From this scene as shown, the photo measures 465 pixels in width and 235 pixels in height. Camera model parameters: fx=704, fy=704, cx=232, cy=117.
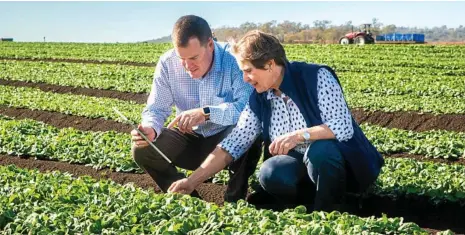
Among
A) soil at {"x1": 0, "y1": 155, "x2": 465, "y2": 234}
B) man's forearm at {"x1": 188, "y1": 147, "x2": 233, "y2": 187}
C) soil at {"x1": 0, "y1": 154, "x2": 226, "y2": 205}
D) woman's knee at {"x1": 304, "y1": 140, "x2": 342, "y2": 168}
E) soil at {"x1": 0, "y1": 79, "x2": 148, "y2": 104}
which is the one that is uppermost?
woman's knee at {"x1": 304, "y1": 140, "x2": 342, "y2": 168}

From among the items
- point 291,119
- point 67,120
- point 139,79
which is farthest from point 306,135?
point 139,79

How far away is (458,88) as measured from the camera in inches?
671

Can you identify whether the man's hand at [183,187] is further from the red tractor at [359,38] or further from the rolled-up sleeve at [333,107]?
the red tractor at [359,38]

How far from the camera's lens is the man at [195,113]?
19.8 ft

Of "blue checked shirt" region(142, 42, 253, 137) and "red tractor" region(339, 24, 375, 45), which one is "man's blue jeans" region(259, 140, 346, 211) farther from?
"red tractor" region(339, 24, 375, 45)

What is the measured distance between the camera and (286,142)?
5.26 m

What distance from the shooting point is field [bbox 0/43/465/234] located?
4.57 m

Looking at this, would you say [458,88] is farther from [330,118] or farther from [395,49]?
[395,49]

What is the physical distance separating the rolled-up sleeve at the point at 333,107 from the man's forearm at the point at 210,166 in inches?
34.0

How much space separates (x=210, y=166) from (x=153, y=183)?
1.92m

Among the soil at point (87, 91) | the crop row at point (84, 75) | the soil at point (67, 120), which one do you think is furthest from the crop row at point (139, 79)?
the soil at point (67, 120)

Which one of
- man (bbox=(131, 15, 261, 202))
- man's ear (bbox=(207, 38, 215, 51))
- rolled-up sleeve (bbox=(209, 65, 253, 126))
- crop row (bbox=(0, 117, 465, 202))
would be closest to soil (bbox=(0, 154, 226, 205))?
crop row (bbox=(0, 117, 465, 202))

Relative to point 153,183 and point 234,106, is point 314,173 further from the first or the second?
point 153,183

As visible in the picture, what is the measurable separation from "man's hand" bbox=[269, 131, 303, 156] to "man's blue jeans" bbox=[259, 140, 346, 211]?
136 millimetres
